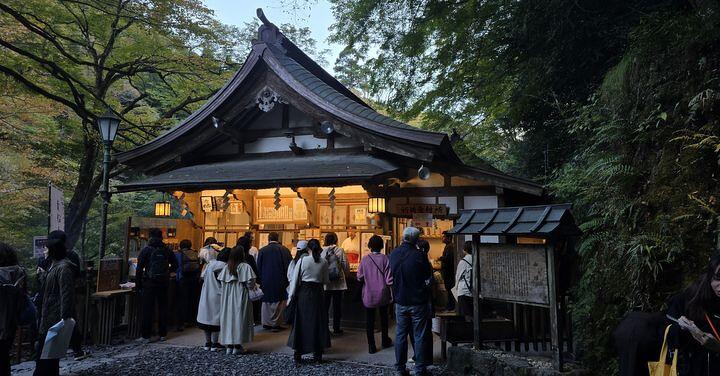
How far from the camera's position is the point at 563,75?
33.9ft

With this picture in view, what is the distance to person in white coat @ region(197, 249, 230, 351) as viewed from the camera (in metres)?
8.21

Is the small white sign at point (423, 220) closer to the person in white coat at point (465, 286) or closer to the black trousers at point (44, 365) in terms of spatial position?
the person in white coat at point (465, 286)

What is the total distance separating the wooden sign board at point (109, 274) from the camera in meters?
9.00

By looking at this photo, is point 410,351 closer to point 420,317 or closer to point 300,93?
point 420,317

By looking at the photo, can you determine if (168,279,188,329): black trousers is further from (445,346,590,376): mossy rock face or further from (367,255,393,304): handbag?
(445,346,590,376): mossy rock face

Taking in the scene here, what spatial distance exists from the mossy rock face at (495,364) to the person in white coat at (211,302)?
170 inches

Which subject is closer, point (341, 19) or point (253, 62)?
point (253, 62)

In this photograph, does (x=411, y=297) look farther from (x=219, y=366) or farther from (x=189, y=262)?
(x=189, y=262)

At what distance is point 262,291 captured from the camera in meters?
9.45

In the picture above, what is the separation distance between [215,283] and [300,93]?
4521mm

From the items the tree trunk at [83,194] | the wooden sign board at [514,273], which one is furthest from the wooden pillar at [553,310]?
the tree trunk at [83,194]

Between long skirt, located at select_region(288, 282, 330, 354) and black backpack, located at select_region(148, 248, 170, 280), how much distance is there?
11.0 ft

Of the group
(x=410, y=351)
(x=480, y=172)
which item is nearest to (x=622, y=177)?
(x=480, y=172)

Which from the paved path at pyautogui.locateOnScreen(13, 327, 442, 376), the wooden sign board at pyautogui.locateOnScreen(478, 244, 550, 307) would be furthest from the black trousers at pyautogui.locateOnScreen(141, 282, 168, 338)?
the wooden sign board at pyautogui.locateOnScreen(478, 244, 550, 307)
